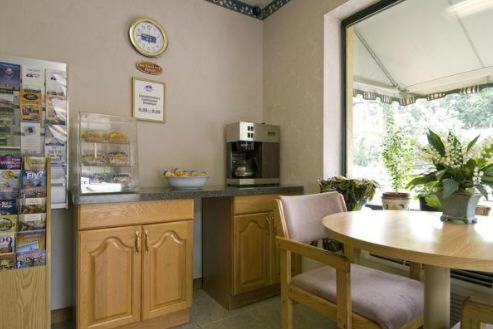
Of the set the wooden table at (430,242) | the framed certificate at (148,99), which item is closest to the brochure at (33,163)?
the framed certificate at (148,99)

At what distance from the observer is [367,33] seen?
2.34 metres

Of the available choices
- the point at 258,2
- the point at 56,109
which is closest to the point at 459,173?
the point at 56,109

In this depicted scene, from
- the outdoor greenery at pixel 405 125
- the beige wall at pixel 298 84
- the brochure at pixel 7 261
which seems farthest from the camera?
the beige wall at pixel 298 84

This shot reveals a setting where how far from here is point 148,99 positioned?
2.34 meters

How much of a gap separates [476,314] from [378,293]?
18.5 inches

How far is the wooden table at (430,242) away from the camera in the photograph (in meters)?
0.77

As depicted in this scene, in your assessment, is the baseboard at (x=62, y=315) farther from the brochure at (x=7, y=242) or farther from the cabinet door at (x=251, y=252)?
the cabinet door at (x=251, y=252)

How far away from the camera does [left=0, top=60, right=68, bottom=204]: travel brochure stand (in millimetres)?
1739

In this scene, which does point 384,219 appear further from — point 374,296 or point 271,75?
point 271,75

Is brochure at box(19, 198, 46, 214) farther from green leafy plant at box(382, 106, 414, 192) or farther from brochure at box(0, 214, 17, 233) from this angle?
green leafy plant at box(382, 106, 414, 192)

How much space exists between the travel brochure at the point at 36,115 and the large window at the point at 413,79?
2.03 meters

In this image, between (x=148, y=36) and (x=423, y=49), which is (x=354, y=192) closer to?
(x=423, y=49)

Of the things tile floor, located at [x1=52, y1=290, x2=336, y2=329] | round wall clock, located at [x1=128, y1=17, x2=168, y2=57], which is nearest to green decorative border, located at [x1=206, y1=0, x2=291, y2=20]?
round wall clock, located at [x1=128, y1=17, x2=168, y2=57]

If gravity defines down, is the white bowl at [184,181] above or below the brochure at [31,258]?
above
